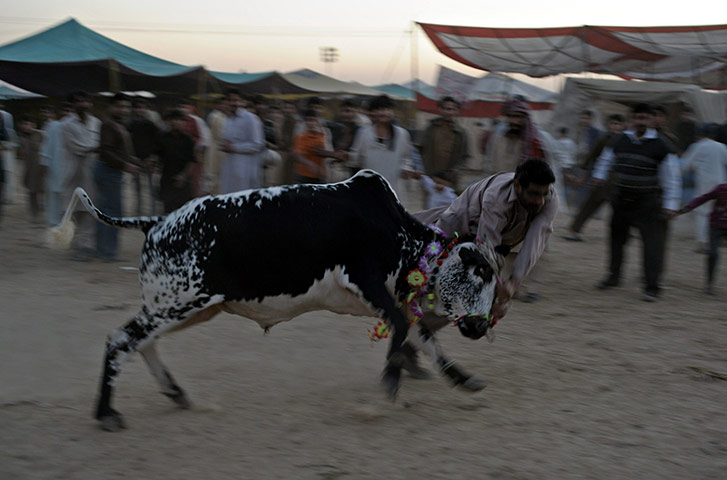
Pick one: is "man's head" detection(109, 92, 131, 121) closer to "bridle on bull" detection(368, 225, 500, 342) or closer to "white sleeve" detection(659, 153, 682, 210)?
"bridle on bull" detection(368, 225, 500, 342)

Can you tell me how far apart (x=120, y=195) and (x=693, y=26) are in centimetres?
1014

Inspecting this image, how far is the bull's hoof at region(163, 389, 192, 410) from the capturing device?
4.10 metres

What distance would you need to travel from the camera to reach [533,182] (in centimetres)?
411

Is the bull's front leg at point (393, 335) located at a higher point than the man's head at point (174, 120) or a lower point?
lower

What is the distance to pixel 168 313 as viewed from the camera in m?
3.94

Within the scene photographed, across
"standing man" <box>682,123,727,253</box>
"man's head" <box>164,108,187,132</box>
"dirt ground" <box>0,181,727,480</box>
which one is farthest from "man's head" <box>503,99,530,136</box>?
"standing man" <box>682,123,727,253</box>

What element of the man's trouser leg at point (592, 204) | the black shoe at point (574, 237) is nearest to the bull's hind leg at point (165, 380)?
the man's trouser leg at point (592, 204)

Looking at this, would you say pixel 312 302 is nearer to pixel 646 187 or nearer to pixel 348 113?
pixel 646 187

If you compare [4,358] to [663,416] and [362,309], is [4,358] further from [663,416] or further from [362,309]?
[663,416]

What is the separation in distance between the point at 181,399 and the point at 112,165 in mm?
4608

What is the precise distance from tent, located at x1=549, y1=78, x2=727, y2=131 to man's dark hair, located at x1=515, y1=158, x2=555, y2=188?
10812mm

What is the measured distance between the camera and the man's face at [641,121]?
7000 mm

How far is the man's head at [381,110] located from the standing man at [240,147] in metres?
1.69

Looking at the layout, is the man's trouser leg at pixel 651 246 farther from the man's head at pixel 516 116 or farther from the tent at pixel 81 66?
the tent at pixel 81 66
